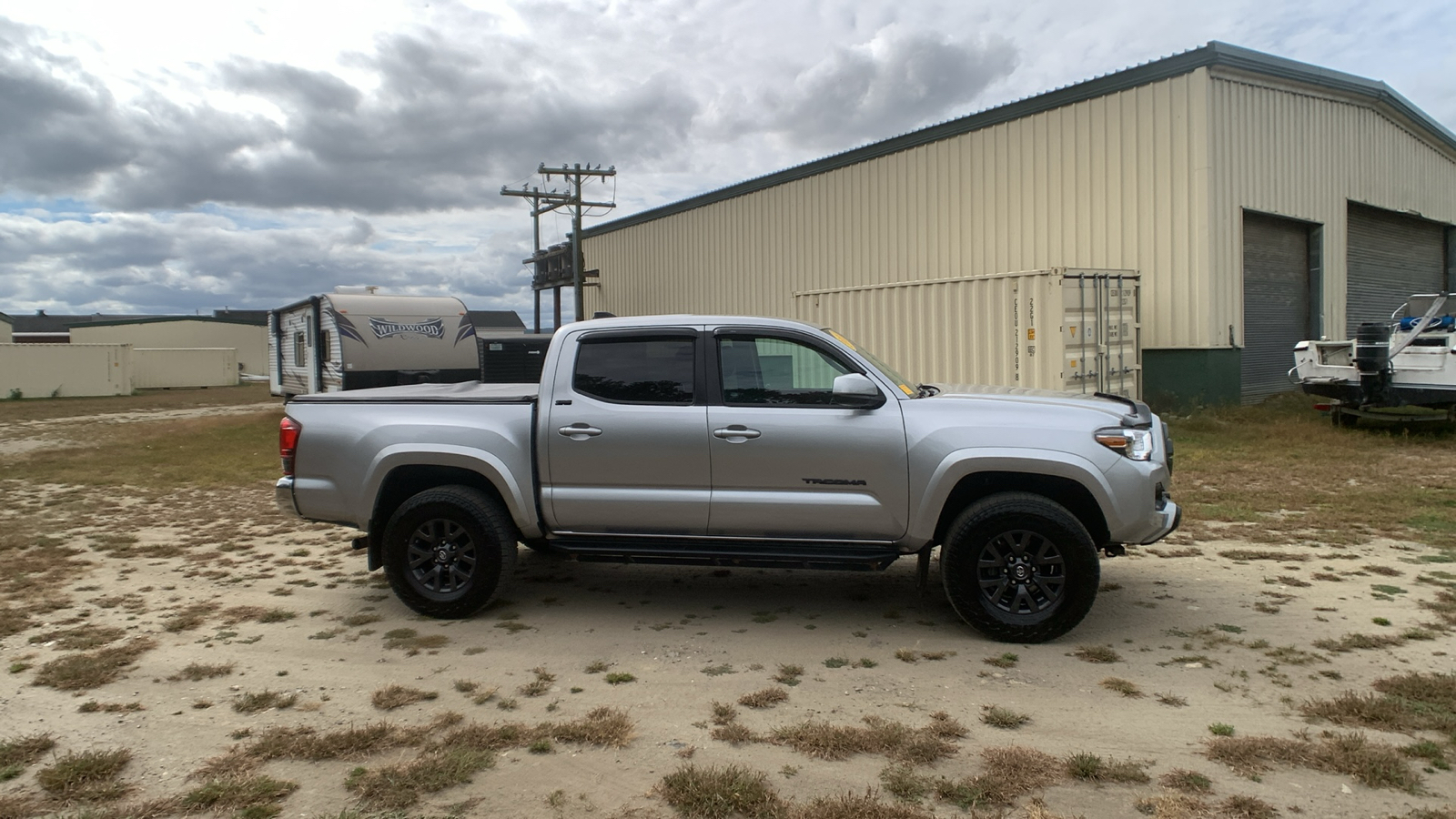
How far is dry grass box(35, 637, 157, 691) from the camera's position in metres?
4.52

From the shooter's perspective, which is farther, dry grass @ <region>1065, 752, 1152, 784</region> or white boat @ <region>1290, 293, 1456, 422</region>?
white boat @ <region>1290, 293, 1456, 422</region>

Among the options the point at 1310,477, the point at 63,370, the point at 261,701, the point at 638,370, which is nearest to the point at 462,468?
the point at 638,370

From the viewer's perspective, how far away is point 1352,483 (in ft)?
32.5

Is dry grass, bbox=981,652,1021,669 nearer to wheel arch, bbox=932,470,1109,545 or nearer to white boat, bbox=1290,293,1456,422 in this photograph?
wheel arch, bbox=932,470,1109,545

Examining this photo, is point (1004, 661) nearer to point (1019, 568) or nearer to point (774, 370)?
point (1019, 568)

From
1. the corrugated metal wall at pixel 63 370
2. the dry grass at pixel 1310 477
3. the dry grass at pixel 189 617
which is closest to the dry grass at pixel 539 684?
the dry grass at pixel 189 617

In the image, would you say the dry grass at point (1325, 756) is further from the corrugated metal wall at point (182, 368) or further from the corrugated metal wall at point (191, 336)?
the corrugated metal wall at point (191, 336)

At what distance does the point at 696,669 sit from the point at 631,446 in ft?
4.41

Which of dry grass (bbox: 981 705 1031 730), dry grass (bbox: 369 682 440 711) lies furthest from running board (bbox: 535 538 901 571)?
dry grass (bbox: 369 682 440 711)

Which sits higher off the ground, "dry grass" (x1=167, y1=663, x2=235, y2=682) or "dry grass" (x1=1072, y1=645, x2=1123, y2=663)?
"dry grass" (x1=167, y1=663, x2=235, y2=682)

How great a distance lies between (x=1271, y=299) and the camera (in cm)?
1725

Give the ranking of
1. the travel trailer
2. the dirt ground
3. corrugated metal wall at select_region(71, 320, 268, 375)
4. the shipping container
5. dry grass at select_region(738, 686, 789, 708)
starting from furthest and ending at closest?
corrugated metal wall at select_region(71, 320, 268, 375)
the travel trailer
the shipping container
dry grass at select_region(738, 686, 789, 708)
the dirt ground

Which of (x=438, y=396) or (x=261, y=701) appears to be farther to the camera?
(x=438, y=396)

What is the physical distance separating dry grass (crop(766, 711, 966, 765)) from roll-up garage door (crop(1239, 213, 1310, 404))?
49.1 feet
